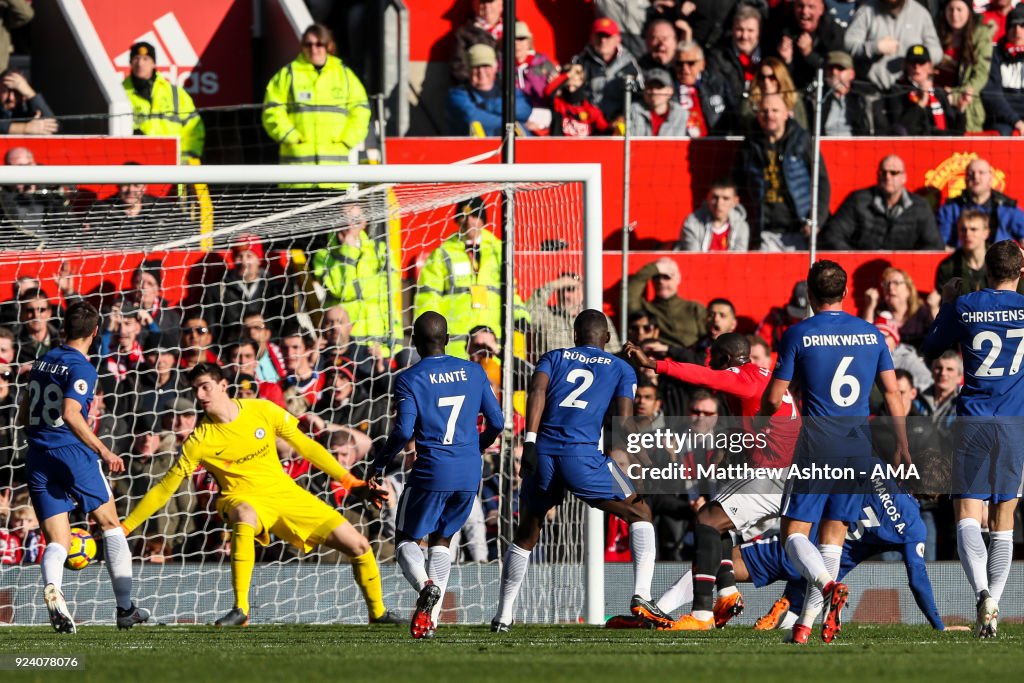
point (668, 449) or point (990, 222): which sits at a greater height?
point (990, 222)

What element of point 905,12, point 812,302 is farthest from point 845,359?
point 905,12

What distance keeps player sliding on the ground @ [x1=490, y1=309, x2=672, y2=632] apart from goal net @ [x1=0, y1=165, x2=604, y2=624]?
3.47ft

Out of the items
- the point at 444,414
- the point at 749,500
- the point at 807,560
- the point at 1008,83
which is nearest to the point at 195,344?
the point at 444,414

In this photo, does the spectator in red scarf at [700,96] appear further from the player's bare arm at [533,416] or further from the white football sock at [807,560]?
the white football sock at [807,560]

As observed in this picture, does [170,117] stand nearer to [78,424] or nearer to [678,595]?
[78,424]

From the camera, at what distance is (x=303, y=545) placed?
1003 cm

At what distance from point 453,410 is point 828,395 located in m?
2.06

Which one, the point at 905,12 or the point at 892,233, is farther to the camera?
the point at 905,12

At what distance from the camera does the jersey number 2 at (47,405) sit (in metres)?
9.23

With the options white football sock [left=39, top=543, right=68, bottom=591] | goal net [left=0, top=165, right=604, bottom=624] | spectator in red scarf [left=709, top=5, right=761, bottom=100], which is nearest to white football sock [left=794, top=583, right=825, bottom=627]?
goal net [left=0, top=165, right=604, bottom=624]

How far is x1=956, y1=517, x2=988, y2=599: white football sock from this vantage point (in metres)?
7.86

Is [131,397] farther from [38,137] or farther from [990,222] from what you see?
[990,222]

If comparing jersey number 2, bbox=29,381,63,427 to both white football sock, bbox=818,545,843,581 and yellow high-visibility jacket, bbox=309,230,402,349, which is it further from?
white football sock, bbox=818,545,843,581

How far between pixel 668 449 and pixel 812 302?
9.98 feet
